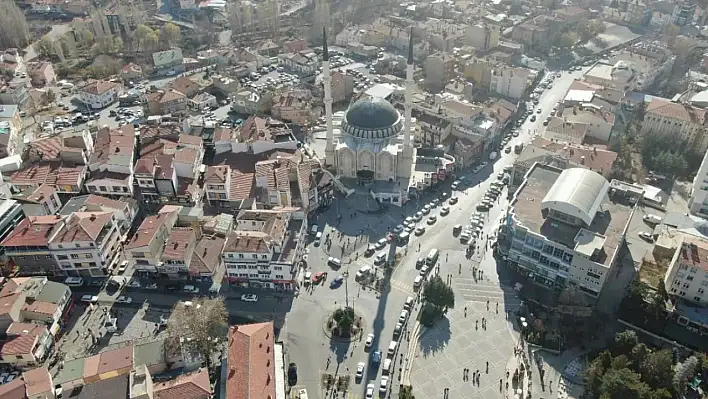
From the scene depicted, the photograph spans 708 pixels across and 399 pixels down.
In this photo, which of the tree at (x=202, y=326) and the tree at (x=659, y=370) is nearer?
the tree at (x=659, y=370)

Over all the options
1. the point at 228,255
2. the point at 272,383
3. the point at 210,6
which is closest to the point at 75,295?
the point at 228,255

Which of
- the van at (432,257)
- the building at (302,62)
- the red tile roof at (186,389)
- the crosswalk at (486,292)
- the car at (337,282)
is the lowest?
the crosswalk at (486,292)

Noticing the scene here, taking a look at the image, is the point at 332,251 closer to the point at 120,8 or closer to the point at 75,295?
the point at 75,295

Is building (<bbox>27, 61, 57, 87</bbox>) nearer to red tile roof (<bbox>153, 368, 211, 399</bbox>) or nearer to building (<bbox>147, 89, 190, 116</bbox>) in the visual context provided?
building (<bbox>147, 89, 190, 116</bbox>)

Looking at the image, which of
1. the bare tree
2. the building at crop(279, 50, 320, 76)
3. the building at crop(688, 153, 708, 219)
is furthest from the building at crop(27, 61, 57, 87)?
the building at crop(688, 153, 708, 219)

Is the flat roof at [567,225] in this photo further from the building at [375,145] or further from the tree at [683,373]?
the building at [375,145]

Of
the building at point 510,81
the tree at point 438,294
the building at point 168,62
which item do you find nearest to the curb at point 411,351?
the tree at point 438,294

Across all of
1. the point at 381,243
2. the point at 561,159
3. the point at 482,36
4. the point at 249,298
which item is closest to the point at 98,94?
the point at 249,298
